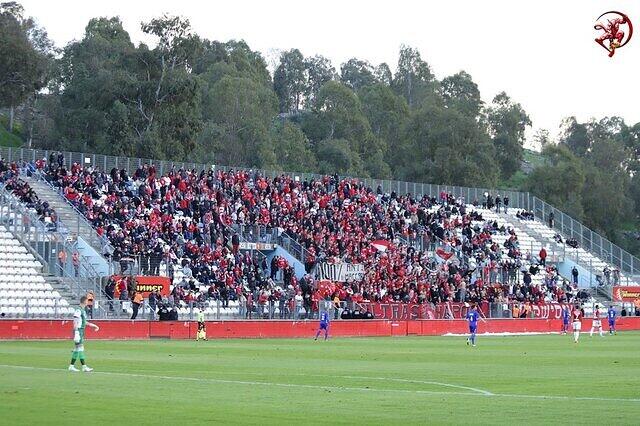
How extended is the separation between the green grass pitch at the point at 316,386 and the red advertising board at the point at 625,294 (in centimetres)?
4565

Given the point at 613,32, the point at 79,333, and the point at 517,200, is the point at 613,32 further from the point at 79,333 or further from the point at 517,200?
the point at 517,200

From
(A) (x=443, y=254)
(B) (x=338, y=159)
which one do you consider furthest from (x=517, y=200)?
(B) (x=338, y=159)

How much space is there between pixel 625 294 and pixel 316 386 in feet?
222

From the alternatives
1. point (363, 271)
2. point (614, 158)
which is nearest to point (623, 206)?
point (614, 158)

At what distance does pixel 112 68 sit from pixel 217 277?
56481 millimetres

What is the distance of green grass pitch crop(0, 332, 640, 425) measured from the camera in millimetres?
20531

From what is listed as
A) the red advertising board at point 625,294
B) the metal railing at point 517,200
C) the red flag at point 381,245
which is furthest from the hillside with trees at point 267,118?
the red advertising board at point 625,294

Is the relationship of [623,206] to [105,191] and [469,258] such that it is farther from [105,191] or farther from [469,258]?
Result: [105,191]

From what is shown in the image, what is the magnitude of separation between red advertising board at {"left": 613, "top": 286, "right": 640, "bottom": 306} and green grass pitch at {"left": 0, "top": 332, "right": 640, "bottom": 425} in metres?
45.7

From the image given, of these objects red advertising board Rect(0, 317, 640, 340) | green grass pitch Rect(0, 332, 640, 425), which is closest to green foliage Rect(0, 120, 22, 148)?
red advertising board Rect(0, 317, 640, 340)

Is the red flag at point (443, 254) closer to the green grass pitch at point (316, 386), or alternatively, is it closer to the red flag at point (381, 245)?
the red flag at point (381, 245)

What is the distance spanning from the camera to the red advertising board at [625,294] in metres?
90.4

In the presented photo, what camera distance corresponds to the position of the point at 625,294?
9100cm

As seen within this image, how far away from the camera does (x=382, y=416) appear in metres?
20.6
